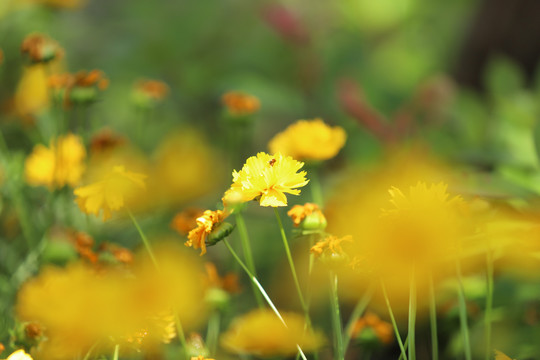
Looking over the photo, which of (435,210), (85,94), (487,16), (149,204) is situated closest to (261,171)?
(435,210)

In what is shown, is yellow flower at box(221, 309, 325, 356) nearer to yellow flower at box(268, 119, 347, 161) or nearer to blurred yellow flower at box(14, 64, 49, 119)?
yellow flower at box(268, 119, 347, 161)

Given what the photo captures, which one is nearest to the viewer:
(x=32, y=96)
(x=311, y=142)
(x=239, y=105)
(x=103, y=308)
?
(x=103, y=308)

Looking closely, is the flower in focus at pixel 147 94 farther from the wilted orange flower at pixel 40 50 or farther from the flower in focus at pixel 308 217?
the flower in focus at pixel 308 217

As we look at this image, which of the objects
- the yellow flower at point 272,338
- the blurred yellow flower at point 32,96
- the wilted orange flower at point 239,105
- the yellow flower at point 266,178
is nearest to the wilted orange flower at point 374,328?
the yellow flower at point 272,338

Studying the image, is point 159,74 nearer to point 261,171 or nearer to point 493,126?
point 493,126

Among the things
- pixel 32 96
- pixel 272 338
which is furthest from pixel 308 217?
pixel 32 96

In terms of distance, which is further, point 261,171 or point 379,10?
point 379,10

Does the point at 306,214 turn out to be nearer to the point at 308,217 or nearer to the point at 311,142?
the point at 308,217
